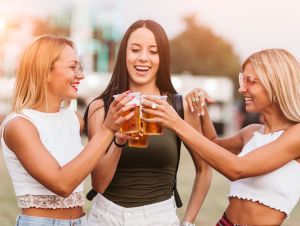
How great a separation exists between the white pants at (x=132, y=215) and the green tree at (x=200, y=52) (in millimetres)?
66524

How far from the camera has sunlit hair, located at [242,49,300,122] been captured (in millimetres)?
3504

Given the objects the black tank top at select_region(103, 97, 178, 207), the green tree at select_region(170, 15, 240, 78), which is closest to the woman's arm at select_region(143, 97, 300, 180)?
the black tank top at select_region(103, 97, 178, 207)

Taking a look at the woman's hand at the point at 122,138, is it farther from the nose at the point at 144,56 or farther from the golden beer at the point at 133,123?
the nose at the point at 144,56

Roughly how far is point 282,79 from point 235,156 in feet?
1.50

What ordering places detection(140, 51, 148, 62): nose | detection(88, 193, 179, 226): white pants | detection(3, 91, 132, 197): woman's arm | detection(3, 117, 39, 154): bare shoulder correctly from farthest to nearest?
detection(140, 51, 148, 62): nose, detection(88, 193, 179, 226): white pants, detection(3, 117, 39, 154): bare shoulder, detection(3, 91, 132, 197): woman's arm

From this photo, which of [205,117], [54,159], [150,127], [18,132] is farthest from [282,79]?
[18,132]

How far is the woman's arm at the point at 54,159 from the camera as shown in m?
3.26

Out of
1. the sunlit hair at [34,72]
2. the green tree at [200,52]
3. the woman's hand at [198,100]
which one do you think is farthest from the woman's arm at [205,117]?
the green tree at [200,52]

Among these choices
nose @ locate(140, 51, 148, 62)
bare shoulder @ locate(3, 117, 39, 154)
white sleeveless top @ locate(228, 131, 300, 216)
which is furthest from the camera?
nose @ locate(140, 51, 148, 62)

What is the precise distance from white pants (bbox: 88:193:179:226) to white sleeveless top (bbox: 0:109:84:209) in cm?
17

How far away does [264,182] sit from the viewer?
3.53 metres

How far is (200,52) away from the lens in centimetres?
7281

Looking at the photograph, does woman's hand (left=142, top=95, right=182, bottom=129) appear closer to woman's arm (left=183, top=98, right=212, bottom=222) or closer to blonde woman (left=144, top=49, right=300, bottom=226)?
blonde woman (left=144, top=49, right=300, bottom=226)

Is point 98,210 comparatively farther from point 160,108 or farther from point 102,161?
point 160,108
